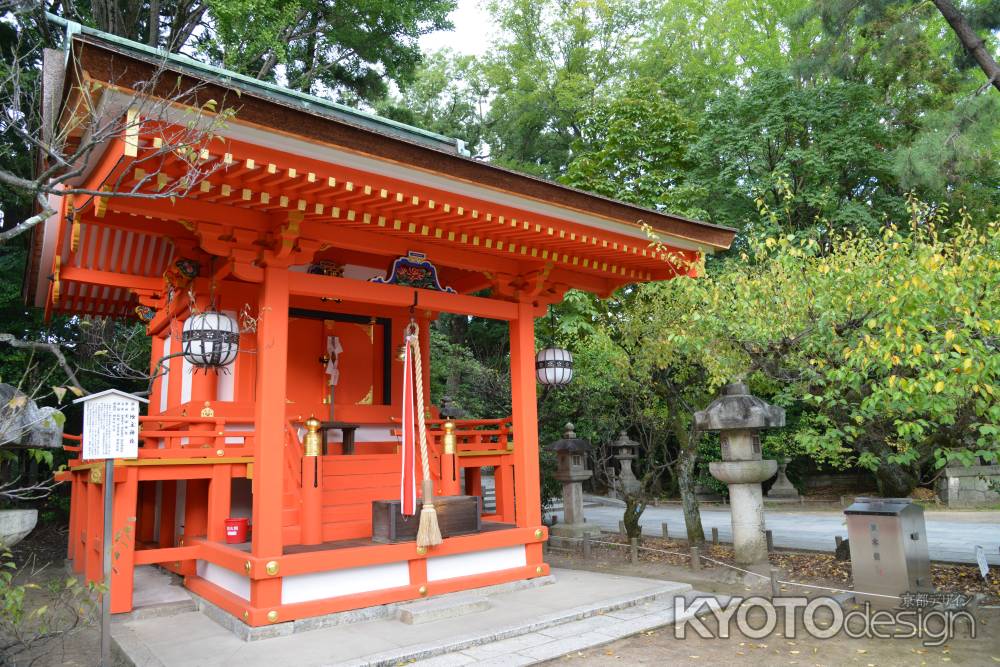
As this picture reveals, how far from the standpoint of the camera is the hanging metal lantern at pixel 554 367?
27.8 feet

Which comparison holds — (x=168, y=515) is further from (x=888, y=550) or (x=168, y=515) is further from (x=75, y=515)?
(x=888, y=550)

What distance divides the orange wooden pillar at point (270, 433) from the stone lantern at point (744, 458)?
529 cm

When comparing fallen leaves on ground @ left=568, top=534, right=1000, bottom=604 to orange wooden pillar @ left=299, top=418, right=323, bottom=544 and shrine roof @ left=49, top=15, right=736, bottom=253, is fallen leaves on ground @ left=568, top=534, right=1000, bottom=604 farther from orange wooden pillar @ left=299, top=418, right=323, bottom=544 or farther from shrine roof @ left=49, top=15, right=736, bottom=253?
orange wooden pillar @ left=299, top=418, right=323, bottom=544

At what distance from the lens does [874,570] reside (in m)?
6.52

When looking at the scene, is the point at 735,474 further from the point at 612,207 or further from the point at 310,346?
the point at 310,346

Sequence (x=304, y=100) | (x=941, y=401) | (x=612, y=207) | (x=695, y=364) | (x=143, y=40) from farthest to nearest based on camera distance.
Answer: (x=143, y=40), (x=695, y=364), (x=304, y=100), (x=612, y=207), (x=941, y=401)

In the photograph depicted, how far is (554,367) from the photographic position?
8.47m

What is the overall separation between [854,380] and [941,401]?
2.11 feet

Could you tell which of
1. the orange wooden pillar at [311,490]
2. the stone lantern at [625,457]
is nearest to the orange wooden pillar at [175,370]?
the orange wooden pillar at [311,490]

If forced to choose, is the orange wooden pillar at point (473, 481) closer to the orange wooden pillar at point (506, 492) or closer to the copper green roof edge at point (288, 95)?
the orange wooden pillar at point (506, 492)

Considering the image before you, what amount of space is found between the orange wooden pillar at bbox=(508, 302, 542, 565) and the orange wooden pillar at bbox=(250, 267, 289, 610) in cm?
275

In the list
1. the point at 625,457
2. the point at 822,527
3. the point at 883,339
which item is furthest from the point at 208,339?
the point at 822,527

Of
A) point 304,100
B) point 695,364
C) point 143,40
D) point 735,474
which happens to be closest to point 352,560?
point 735,474

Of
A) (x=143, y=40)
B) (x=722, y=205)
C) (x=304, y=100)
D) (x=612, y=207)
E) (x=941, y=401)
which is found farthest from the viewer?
(x=722, y=205)
